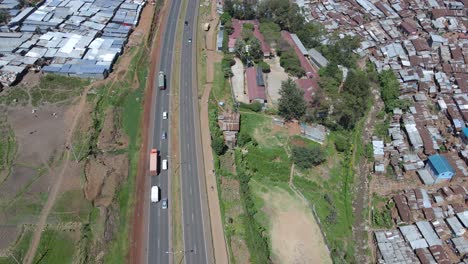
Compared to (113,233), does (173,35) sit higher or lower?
higher

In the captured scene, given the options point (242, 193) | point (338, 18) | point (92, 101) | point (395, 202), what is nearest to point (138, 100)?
point (92, 101)

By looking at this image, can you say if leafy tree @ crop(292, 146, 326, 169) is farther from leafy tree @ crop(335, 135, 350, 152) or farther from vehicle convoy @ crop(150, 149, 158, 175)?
vehicle convoy @ crop(150, 149, 158, 175)

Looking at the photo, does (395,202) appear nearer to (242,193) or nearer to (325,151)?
(325,151)

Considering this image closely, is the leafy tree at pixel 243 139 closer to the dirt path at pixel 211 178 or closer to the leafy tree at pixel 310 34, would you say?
the dirt path at pixel 211 178

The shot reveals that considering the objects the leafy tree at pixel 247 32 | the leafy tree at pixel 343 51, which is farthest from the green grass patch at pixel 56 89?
the leafy tree at pixel 343 51

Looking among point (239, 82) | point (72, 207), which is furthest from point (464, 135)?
point (72, 207)
